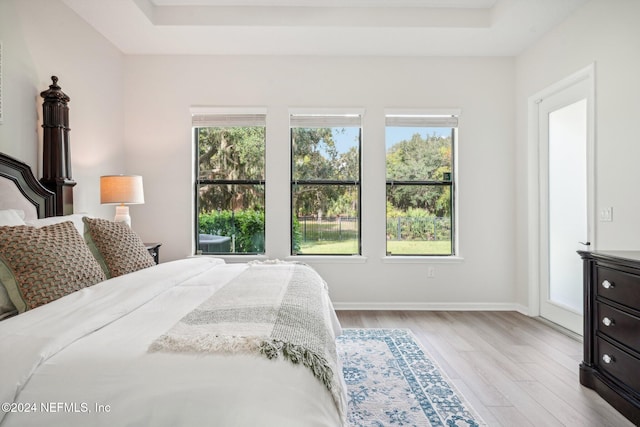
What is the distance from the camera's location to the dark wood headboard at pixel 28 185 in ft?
7.60

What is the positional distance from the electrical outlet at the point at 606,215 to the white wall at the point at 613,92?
30 mm

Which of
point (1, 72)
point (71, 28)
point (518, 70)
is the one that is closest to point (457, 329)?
point (518, 70)

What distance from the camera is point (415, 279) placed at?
158 inches

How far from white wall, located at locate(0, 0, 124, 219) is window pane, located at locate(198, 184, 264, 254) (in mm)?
970

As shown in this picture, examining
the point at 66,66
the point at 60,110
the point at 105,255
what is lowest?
the point at 105,255

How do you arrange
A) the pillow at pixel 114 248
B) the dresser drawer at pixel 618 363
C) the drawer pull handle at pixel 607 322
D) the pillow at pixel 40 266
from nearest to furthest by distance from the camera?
1. the pillow at pixel 40 266
2. the dresser drawer at pixel 618 363
3. the drawer pull handle at pixel 607 322
4. the pillow at pixel 114 248

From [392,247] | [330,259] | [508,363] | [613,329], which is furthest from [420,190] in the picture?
[613,329]

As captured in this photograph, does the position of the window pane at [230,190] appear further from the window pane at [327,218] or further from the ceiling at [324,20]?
the ceiling at [324,20]

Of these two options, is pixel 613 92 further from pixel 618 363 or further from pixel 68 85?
pixel 68 85

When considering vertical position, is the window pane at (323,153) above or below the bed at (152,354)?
above

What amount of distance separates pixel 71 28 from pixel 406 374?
395 cm

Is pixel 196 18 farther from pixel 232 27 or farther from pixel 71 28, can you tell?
pixel 71 28

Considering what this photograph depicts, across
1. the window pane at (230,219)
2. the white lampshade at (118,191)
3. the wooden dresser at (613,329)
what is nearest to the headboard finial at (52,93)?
the white lampshade at (118,191)

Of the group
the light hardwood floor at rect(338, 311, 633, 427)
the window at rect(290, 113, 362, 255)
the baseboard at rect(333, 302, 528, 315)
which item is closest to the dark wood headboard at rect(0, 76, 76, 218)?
the window at rect(290, 113, 362, 255)
